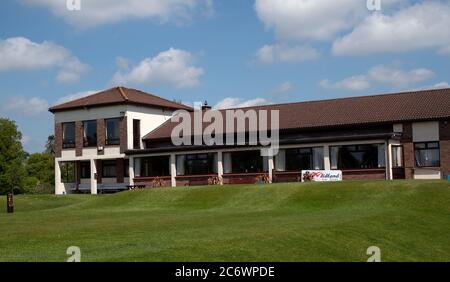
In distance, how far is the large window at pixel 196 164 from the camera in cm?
5209

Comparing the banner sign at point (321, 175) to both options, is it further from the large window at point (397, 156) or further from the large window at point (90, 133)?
the large window at point (90, 133)

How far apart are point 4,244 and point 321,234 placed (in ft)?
26.5

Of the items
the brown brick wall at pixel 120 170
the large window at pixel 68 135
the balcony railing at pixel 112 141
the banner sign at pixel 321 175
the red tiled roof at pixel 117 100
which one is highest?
the red tiled roof at pixel 117 100

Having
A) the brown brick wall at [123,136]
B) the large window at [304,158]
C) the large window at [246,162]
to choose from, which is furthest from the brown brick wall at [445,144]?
the brown brick wall at [123,136]

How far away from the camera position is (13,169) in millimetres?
85875

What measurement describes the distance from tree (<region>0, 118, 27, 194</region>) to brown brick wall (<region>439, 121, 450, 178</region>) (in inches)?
2346

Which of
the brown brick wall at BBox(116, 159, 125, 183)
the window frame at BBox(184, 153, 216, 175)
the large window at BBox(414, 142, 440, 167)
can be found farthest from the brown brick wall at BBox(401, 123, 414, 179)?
the brown brick wall at BBox(116, 159, 125, 183)

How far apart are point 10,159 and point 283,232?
77393mm

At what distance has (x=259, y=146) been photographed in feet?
162

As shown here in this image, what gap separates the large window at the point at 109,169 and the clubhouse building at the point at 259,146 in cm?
9

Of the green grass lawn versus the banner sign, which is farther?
the banner sign

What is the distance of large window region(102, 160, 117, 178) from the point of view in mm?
58625

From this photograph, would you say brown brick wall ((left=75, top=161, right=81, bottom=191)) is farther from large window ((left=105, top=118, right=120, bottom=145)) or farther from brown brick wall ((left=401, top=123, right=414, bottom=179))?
brown brick wall ((left=401, top=123, right=414, bottom=179))
